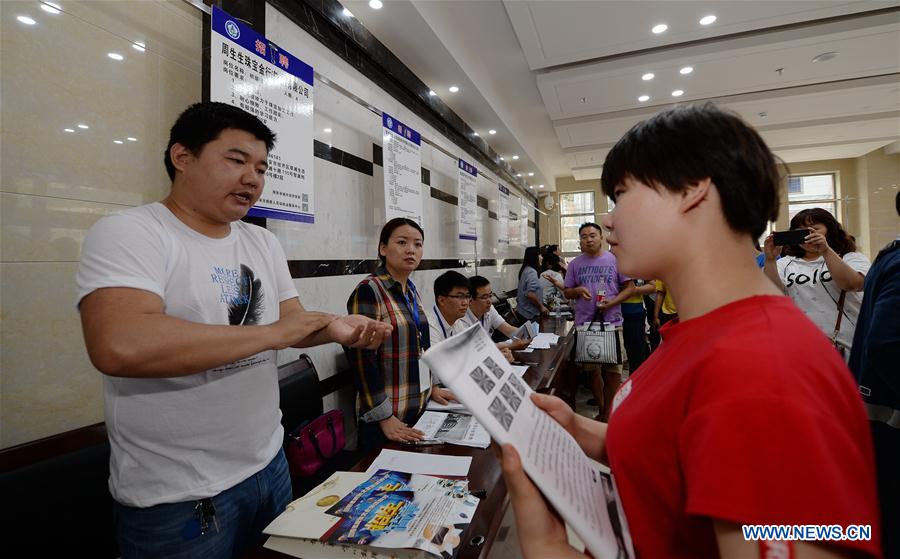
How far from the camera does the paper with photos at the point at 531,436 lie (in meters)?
0.50

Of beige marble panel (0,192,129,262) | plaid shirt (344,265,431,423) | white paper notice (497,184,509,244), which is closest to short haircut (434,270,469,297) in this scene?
plaid shirt (344,265,431,423)

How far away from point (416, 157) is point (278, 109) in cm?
130

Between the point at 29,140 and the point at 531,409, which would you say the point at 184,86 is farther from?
the point at 531,409

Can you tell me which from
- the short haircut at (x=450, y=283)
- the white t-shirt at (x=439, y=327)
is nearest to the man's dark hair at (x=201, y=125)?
the white t-shirt at (x=439, y=327)

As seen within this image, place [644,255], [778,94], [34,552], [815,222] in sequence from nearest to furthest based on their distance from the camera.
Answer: [644,255] → [34,552] → [815,222] → [778,94]

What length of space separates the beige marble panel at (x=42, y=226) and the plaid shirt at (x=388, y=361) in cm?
97

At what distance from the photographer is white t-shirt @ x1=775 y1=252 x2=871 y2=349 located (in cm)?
227

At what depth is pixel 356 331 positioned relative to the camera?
1.04 meters

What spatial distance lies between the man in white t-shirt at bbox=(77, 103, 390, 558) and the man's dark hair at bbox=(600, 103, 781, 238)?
Answer: 780mm

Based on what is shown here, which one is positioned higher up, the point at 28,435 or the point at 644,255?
the point at 644,255

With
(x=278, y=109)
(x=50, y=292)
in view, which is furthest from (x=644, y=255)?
(x=278, y=109)

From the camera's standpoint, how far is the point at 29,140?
3.56 ft

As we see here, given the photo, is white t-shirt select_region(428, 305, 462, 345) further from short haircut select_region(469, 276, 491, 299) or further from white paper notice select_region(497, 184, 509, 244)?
white paper notice select_region(497, 184, 509, 244)

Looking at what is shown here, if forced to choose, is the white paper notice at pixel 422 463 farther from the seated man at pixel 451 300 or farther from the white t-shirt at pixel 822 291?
the white t-shirt at pixel 822 291
